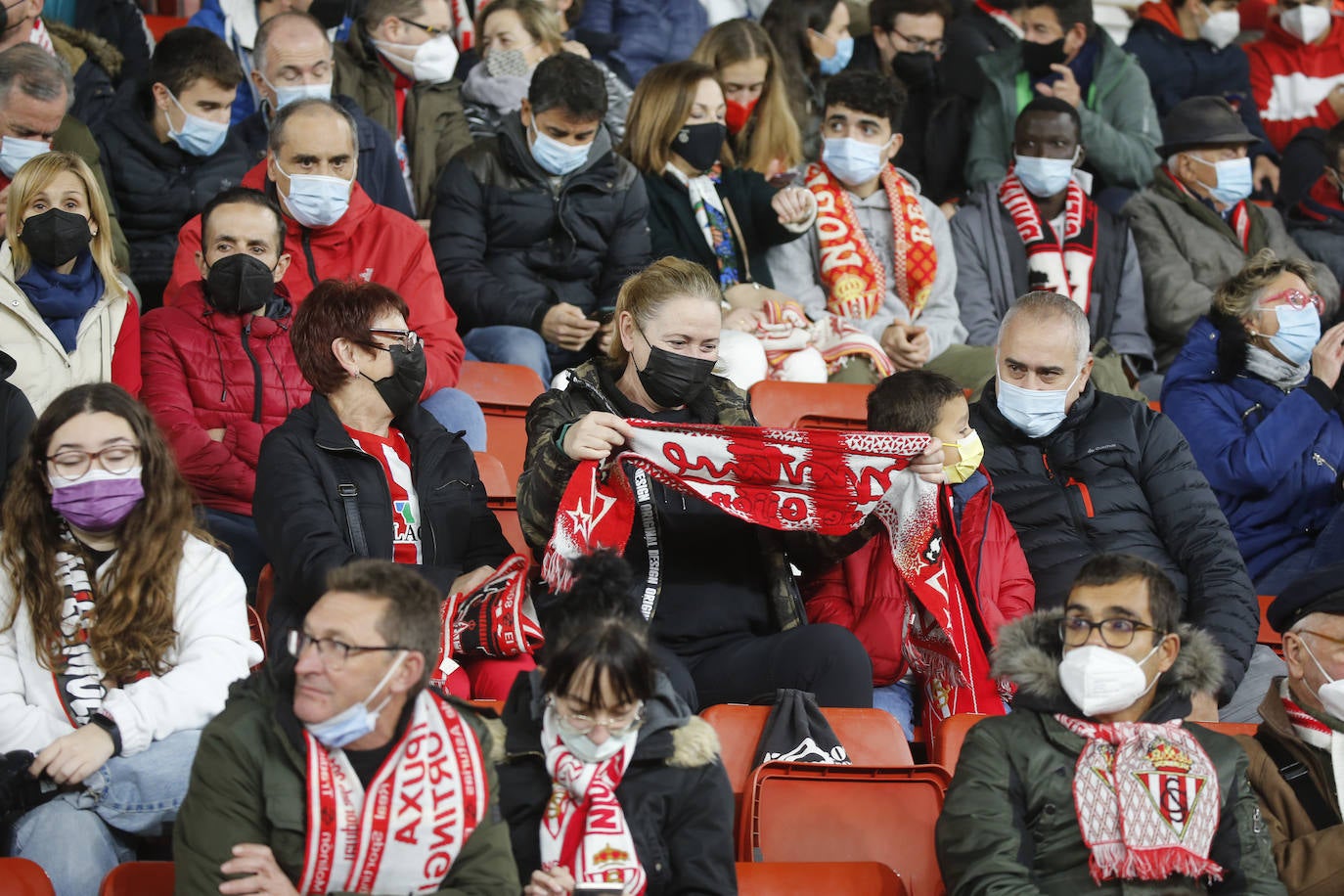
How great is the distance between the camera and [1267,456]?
568cm

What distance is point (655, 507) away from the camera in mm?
4402

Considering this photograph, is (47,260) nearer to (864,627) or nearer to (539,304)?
(539,304)

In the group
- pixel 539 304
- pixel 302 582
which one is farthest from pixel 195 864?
pixel 539 304

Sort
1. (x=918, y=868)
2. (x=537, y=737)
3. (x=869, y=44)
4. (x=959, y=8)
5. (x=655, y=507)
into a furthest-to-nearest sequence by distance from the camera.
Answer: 1. (x=959, y=8)
2. (x=869, y=44)
3. (x=655, y=507)
4. (x=918, y=868)
5. (x=537, y=737)

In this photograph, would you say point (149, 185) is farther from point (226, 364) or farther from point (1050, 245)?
point (1050, 245)

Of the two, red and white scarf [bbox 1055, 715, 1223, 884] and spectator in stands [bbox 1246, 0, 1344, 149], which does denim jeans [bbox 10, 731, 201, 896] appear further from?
spectator in stands [bbox 1246, 0, 1344, 149]

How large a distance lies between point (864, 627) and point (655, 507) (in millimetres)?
718

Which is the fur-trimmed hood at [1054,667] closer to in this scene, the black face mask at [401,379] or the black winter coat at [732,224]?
the black face mask at [401,379]

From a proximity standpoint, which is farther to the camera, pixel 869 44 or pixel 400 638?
pixel 869 44

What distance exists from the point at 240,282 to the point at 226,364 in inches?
10.0

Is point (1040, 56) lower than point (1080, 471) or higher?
higher

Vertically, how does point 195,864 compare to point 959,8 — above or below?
below

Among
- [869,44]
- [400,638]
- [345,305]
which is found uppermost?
[869,44]

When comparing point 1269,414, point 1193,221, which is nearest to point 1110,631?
point 1269,414
